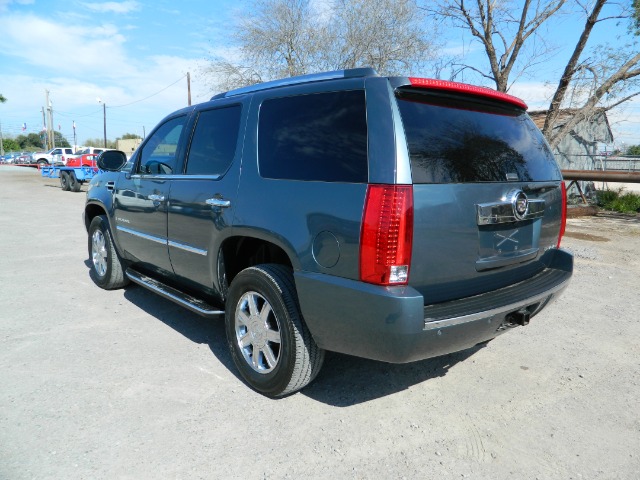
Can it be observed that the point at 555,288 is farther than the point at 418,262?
Yes

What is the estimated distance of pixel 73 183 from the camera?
811 inches

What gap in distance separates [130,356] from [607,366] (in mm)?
3704

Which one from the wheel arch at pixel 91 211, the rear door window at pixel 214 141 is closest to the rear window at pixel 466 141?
the rear door window at pixel 214 141

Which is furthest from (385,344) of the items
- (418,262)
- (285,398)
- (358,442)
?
(285,398)

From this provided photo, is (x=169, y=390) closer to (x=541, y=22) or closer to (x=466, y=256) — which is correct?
(x=466, y=256)

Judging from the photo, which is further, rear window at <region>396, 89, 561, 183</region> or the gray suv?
rear window at <region>396, 89, 561, 183</region>

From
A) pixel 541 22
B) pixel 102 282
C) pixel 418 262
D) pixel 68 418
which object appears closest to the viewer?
pixel 418 262

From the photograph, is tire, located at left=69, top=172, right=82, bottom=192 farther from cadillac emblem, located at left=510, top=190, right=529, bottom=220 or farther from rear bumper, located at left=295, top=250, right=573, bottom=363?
cadillac emblem, located at left=510, top=190, right=529, bottom=220

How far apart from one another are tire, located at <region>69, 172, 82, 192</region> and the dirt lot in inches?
698

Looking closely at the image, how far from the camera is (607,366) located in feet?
Result: 11.9

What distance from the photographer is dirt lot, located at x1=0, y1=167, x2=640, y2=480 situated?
2.42m

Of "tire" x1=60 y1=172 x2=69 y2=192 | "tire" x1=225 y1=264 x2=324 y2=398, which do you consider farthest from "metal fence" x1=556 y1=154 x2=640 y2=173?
"tire" x1=60 y1=172 x2=69 y2=192

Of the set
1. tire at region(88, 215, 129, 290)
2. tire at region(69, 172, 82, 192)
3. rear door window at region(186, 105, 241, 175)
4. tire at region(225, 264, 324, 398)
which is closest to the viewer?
tire at region(225, 264, 324, 398)

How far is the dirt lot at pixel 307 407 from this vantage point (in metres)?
2.42
